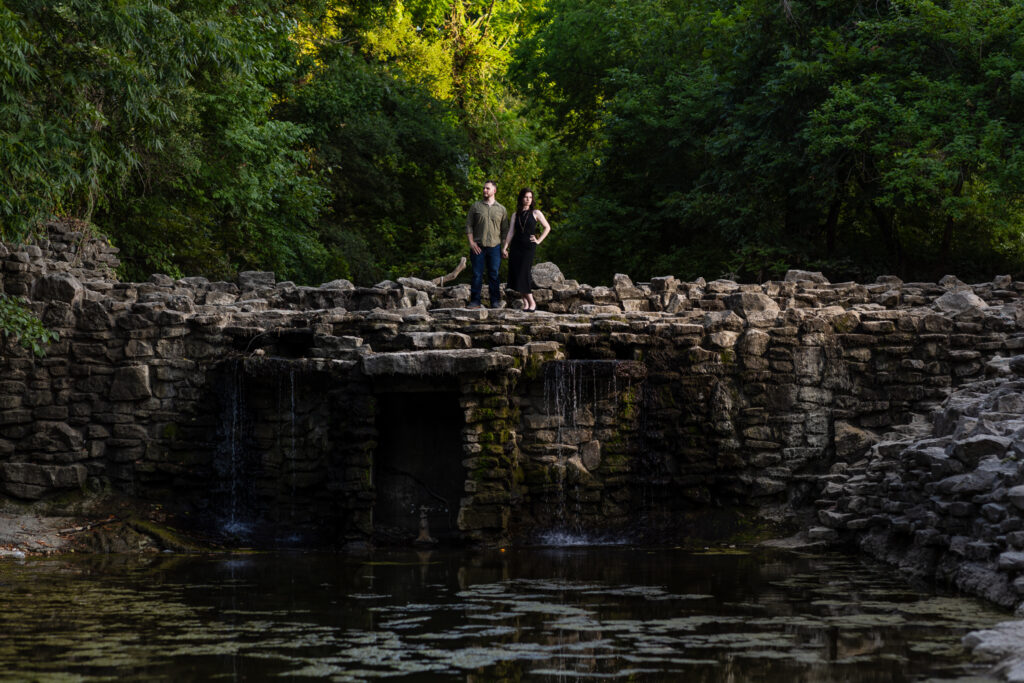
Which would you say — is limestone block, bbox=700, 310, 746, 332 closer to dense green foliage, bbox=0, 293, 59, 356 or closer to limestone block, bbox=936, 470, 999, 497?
limestone block, bbox=936, 470, 999, 497

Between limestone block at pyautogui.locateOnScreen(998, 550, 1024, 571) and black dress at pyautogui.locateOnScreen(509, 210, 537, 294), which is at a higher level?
black dress at pyautogui.locateOnScreen(509, 210, 537, 294)

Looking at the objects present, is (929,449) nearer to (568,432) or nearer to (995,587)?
(995,587)

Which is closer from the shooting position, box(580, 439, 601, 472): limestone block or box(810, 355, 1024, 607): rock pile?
box(810, 355, 1024, 607): rock pile

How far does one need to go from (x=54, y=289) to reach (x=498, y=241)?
5.14 metres

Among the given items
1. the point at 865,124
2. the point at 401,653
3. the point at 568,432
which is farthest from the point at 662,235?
the point at 401,653

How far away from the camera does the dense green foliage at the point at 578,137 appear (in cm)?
1294

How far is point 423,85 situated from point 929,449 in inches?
968

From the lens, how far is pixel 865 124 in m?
18.0

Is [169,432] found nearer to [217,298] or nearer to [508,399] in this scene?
[217,298]

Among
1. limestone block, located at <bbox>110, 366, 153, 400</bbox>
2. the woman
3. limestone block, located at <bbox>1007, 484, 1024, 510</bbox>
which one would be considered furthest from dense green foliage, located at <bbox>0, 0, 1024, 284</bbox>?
limestone block, located at <bbox>1007, 484, 1024, 510</bbox>

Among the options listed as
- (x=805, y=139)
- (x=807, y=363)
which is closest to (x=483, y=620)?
(x=807, y=363)

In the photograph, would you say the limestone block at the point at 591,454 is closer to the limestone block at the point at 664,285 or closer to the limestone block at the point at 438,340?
the limestone block at the point at 438,340

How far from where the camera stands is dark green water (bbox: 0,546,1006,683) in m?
6.57

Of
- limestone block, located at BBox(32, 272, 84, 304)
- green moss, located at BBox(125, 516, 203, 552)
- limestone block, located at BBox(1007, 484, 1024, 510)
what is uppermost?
limestone block, located at BBox(32, 272, 84, 304)
